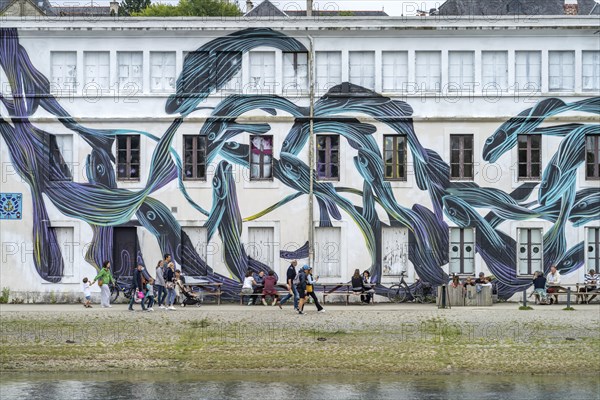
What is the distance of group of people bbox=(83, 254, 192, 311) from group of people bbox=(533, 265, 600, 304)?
13563 mm

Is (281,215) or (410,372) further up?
(281,215)

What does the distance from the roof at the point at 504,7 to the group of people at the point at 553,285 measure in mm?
32297

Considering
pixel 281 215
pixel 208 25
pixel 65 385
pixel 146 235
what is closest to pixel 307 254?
pixel 281 215

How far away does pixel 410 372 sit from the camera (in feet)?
150

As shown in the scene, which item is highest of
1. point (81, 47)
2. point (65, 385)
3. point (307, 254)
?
point (81, 47)

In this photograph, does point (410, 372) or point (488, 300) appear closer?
point (410, 372)

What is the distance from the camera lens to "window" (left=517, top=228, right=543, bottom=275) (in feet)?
189

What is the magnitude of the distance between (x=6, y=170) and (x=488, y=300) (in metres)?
19.6

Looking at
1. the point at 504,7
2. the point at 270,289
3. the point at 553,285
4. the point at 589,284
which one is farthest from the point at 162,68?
the point at 504,7

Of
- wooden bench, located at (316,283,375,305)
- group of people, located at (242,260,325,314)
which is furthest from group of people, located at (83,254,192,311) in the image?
wooden bench, located at (316,283,375,305)

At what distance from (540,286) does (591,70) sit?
30.1ft

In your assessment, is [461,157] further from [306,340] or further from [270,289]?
[306,340]

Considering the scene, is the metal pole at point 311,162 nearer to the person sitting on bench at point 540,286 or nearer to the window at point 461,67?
the window at point 461,67

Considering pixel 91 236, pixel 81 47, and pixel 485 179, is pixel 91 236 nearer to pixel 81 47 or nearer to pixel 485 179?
pixel 81 47
